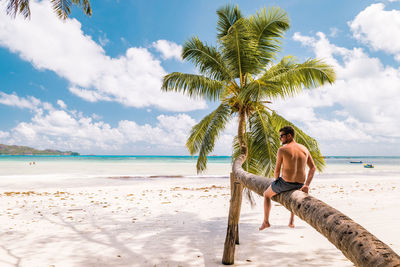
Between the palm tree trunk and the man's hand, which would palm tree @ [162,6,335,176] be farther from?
the man's hand

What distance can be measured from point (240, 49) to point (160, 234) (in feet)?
18.7

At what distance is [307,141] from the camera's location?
24.3 feet

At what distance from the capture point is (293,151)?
10.1ft

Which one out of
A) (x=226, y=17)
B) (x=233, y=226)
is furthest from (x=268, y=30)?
(x=233, y=226)

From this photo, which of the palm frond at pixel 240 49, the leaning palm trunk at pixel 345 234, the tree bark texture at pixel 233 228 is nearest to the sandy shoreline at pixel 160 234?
the tree bark texture at pixel 233 228

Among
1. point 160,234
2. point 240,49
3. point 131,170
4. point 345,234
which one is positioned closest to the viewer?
point 345,234

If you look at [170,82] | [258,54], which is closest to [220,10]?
[258,54]

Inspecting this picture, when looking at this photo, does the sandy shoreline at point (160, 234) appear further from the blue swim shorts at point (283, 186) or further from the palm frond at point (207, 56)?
the palm frond at point (207, 56)

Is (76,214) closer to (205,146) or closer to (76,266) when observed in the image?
(76,266)

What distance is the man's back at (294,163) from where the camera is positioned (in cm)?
292

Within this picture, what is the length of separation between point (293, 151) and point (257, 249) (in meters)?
3.70

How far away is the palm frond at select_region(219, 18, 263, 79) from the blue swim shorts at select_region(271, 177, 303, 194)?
5.12 m

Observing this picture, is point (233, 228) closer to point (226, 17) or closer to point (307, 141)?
point (307, 141)

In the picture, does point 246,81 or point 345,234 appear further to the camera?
point 246,81
